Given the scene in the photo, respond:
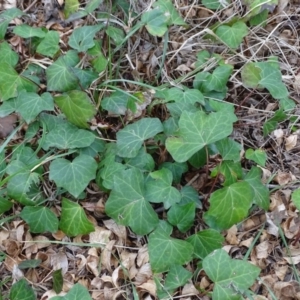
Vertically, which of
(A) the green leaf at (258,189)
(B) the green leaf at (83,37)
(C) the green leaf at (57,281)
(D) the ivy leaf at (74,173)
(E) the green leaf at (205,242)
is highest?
(B) the green leaf at (83,37)

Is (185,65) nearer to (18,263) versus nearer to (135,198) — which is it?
(135,198)

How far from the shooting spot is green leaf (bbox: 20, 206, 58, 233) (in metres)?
1.66

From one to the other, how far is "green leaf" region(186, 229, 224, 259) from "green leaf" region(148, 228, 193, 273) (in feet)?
0.19

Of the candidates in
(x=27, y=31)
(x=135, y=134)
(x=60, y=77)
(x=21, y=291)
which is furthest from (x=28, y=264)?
(x=27, y=31)

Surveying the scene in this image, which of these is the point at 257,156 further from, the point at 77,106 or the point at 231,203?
the point at 77,106

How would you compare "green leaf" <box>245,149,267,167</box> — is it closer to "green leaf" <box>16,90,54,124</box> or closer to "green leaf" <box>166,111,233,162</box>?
"green leaf" <box>166,111,233,162</box>

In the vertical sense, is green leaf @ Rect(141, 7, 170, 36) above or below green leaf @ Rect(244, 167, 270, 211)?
above

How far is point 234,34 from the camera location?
1.98 metres

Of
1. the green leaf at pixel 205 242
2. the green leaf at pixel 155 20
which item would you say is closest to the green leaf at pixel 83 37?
the green leaf at pixel 155 20

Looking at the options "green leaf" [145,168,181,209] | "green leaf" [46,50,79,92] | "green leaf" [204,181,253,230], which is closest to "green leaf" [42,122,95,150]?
"green leaf" [46,50,79,92]

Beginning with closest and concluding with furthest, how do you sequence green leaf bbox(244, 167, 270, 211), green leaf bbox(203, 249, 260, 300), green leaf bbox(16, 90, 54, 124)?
green leaf bbox(203, 249, 260, 300), green leaf bbox(244, 167, 270, 211), green leaf bbox(16, 90, 54, 124)

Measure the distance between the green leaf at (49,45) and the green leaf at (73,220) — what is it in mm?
638

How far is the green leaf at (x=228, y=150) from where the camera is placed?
1.68 m

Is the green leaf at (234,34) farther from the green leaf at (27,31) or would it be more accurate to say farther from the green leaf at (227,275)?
the green leaf at (227,275)
